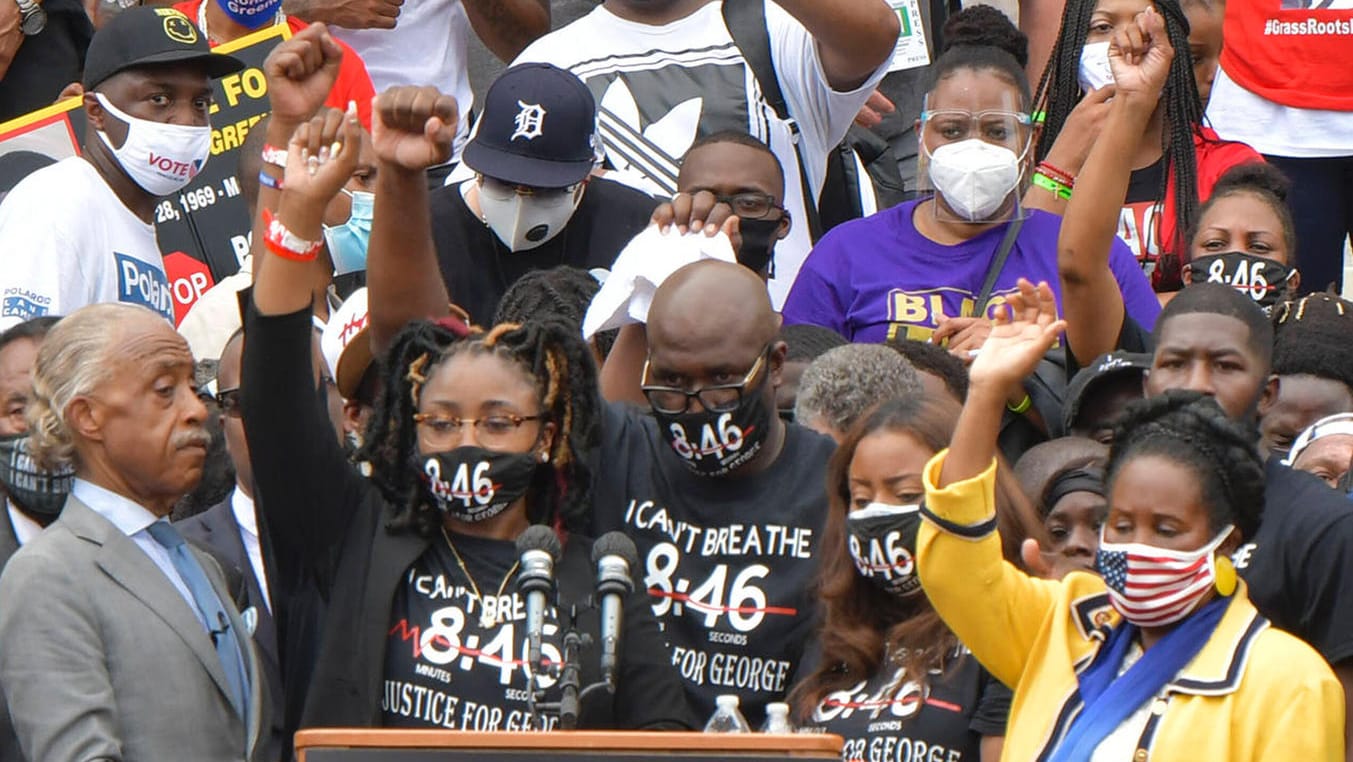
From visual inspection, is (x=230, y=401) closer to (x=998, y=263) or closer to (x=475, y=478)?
(x=475, y=478)

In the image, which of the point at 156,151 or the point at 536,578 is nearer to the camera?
the point at 536,578

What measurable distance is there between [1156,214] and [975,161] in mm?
937

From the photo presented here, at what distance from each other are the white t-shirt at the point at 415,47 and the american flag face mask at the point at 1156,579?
4.96 meters

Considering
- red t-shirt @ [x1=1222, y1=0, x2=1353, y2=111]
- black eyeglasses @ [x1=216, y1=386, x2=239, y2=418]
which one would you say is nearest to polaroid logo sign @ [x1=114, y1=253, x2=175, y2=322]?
black eyeglasses @ [x1=216, y1=386, x2=239, y2=418]

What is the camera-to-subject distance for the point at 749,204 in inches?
279

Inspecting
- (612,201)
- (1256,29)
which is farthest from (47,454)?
(1256,29)

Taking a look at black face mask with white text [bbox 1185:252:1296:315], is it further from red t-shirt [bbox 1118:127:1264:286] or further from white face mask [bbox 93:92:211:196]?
white face mask [bbox 93:92:211:196]

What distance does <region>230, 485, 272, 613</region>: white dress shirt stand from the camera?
607 cm

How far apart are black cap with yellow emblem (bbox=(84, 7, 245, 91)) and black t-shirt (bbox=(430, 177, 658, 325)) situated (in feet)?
3.45

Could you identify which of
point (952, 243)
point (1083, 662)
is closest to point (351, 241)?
point (952, 243)

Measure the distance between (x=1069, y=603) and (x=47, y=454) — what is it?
233 centimetres

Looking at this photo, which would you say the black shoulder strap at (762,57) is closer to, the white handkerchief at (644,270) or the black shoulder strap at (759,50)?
the black shoulder strap at (759,50)

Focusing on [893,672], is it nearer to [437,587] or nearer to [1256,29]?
[437,587]

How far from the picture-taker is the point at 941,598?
4730 millimetres
